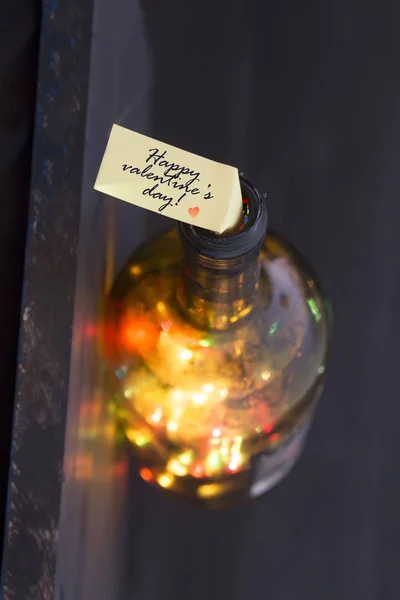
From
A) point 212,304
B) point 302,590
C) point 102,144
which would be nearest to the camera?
point 212,304

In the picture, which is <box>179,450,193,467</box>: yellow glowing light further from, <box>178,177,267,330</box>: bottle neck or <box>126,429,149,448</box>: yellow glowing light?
<box>178,177,267,330</box>: bottle neck

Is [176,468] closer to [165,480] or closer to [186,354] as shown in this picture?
[165,480]

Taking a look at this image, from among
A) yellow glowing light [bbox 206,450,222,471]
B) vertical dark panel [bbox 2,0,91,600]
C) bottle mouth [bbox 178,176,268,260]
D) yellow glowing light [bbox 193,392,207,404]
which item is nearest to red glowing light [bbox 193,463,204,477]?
yellow glowing light [bbox 206,450,222,471]

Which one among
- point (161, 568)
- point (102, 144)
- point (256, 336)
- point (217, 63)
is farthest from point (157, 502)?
point (217, 63)

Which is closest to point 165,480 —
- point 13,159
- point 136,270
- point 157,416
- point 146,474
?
point 146,474

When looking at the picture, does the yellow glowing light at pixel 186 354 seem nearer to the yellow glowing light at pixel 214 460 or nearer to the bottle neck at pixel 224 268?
the bottle neck at pixel 224 268

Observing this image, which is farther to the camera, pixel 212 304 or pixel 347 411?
pixel 347 411

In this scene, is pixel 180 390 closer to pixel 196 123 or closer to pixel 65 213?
pixel 65 213
